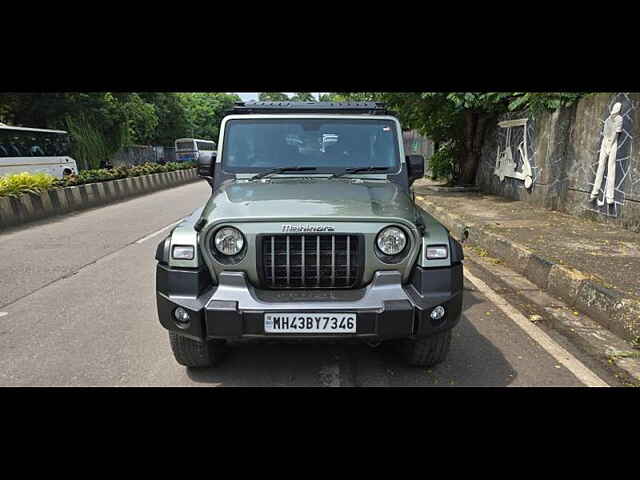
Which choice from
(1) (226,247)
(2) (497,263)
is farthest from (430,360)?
(2) (497,263)

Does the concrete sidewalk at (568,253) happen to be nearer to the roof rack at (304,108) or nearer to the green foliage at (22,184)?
the roof rack at (304,108)

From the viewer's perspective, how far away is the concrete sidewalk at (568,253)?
4.36 metres

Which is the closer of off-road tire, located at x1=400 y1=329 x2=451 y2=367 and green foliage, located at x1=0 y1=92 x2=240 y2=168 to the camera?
off-road tire, located at x1=400 y1=329 x2=451 y2=367

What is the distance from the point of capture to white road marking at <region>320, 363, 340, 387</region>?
127 inches

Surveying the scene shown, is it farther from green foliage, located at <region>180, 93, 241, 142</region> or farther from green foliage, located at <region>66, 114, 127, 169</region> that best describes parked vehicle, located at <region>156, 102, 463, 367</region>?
green foliage, located at <region>180, 93, 241, 142</region>

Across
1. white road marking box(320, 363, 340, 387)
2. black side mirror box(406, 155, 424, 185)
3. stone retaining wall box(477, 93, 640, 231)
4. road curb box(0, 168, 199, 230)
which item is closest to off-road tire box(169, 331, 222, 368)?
white road marking box(320, 363, 340, 387)

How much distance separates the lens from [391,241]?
3.03m

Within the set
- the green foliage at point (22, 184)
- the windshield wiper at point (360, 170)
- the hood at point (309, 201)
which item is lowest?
the green foliage at point (22, 184)

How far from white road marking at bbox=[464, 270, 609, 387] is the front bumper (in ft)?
3.78

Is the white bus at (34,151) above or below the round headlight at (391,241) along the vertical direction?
below

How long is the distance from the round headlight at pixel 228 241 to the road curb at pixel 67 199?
9.04 m

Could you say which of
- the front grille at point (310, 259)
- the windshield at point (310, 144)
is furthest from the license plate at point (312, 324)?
the windshield at point (310, 144)

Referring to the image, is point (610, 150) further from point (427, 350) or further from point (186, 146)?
point (186, 146)

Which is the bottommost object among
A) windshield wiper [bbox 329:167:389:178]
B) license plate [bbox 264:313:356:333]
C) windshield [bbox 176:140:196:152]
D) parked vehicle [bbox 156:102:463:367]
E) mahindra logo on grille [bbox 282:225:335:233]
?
windshield [bbox 176:140:196:152]
